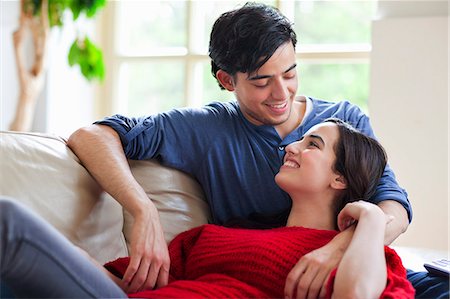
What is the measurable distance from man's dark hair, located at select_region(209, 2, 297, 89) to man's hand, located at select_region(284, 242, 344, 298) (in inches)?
26.9

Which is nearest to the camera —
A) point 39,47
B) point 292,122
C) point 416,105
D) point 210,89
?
point 292,122

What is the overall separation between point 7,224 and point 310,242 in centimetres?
75

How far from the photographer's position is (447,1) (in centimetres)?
325

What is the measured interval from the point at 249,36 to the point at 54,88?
9.79ft

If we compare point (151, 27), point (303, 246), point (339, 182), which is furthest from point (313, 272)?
point (151, 27)

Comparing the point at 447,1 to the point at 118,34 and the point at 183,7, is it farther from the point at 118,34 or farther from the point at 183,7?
the point at 118,34

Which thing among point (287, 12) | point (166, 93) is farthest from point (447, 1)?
point (166, 93)

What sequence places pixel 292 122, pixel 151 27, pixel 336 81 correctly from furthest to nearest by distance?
pixel 151 27
pixel 336 81
pixel 292 122

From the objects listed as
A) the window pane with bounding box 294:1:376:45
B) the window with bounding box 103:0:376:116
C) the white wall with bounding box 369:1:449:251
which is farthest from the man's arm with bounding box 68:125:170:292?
the window pane with bounding box 294:1:376:45

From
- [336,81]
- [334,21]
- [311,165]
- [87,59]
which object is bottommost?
[311,165]

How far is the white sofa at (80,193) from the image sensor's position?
1.81m

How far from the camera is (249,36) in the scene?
2.06 meters

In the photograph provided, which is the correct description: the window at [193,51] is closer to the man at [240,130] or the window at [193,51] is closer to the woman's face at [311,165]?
the man at [240,130]

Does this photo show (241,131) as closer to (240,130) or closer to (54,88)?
(240,130)
